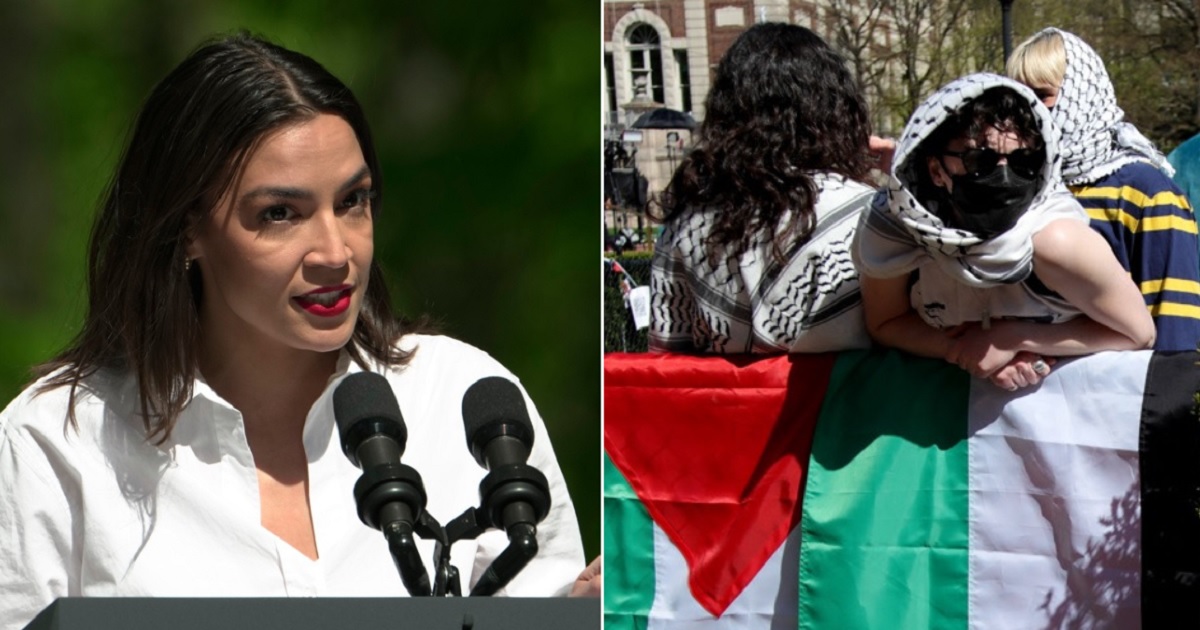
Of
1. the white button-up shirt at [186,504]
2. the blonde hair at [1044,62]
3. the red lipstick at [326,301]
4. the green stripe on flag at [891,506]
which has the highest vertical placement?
the blonde hair at [1044,62]

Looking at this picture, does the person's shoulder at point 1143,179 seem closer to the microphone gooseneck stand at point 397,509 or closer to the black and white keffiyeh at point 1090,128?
the black and white keffiyeh at point 1090,128

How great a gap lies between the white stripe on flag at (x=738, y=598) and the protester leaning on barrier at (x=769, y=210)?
1.34 feet

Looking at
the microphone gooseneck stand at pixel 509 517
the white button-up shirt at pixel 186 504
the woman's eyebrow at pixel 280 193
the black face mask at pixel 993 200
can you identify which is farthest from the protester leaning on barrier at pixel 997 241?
the microphone gooseneck stand at pixel 509 517

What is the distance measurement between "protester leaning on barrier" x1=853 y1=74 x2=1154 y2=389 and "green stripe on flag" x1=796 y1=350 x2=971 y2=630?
5.1 inches

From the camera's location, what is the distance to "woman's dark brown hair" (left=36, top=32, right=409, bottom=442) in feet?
7.34

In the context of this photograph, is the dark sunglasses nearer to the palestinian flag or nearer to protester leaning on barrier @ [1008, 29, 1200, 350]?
the palestinian flag

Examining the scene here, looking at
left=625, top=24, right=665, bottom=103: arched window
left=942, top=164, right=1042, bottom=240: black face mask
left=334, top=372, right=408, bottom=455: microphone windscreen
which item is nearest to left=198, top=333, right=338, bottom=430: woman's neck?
left=334, top=372, right=408, bottom=455: microphone windscreen

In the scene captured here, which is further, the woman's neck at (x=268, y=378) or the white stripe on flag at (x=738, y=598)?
the white stripe on flag at (x=738, y=598)

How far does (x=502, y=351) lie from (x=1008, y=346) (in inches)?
35.0

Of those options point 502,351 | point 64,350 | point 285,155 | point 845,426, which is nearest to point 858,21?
point 845,426

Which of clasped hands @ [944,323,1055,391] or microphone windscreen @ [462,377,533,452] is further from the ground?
microphone windscreen @ [462,377,533,452]

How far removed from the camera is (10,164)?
96.2 inches

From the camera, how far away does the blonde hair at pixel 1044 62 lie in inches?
125

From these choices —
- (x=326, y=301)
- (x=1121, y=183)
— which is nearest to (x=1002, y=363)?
(x=1121, y=183)
